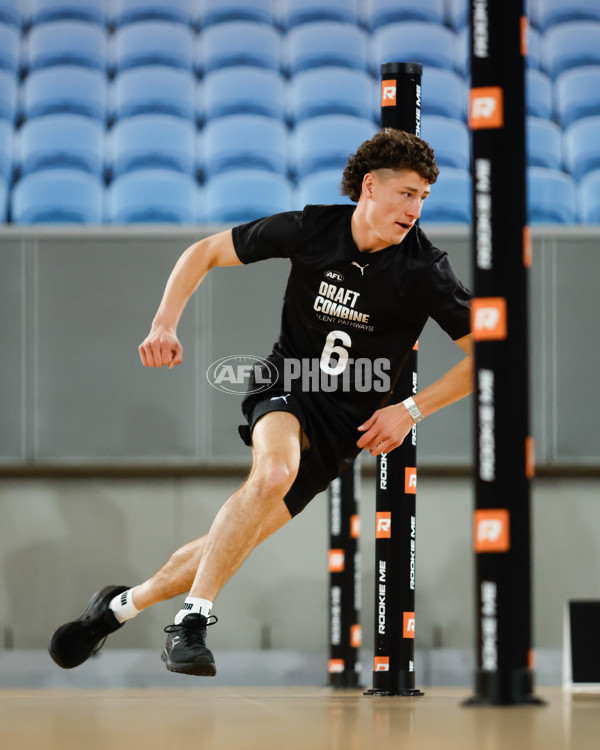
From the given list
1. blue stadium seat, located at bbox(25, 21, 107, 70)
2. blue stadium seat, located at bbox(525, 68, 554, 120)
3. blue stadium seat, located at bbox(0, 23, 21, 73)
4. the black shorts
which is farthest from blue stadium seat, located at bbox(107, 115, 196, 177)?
the black shorts

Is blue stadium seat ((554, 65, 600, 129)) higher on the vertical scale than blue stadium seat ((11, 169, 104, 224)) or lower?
higher

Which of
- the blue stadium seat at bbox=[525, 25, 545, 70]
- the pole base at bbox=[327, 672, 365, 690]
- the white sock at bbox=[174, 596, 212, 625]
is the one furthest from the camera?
the blue stadium seat at bbox=[525, 25, 545, 70]

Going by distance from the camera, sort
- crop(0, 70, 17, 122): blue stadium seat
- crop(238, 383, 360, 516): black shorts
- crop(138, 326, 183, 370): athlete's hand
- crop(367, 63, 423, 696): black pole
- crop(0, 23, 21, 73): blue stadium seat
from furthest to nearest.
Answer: crop(0, 23, 21, 73): blue stadium seat, crop(0, 70, 17, 122): blue stadium seat, crop(367, 63, 423, 696): black pole, crop(238, 383, 360, 516): black shorts, crop(138, 326, 183, 370): athlete's hand

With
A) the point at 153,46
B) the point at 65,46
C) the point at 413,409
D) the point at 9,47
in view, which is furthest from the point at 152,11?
the point at 413,409

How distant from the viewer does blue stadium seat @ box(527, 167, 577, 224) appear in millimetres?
8242

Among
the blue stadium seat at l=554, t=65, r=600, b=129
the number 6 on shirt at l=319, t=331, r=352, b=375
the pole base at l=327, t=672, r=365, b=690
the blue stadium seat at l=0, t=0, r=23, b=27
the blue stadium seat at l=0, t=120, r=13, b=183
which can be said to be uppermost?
the blue stadium seat at l=0, t=0, r=23, b=27

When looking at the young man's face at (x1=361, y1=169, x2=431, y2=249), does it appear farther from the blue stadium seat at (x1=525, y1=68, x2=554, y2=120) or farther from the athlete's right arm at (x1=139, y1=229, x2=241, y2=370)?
the blue stadium seat at (x1=525, y1=68, x2=554, y2=120)

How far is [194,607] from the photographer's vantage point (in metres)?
3.19

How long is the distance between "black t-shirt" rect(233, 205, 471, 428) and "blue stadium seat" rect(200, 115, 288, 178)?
17.4 feet

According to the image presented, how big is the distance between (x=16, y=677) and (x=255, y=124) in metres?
4.54

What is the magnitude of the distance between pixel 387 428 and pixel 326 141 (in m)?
5.80

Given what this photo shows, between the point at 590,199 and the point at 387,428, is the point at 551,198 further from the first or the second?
the point at 387,428

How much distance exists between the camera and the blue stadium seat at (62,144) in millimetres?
8859

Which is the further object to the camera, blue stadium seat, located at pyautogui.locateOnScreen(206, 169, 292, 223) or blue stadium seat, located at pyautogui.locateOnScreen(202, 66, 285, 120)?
blue stadium seat, located at pyautogui.locateOnScreen(202, 66, 285, 120)
